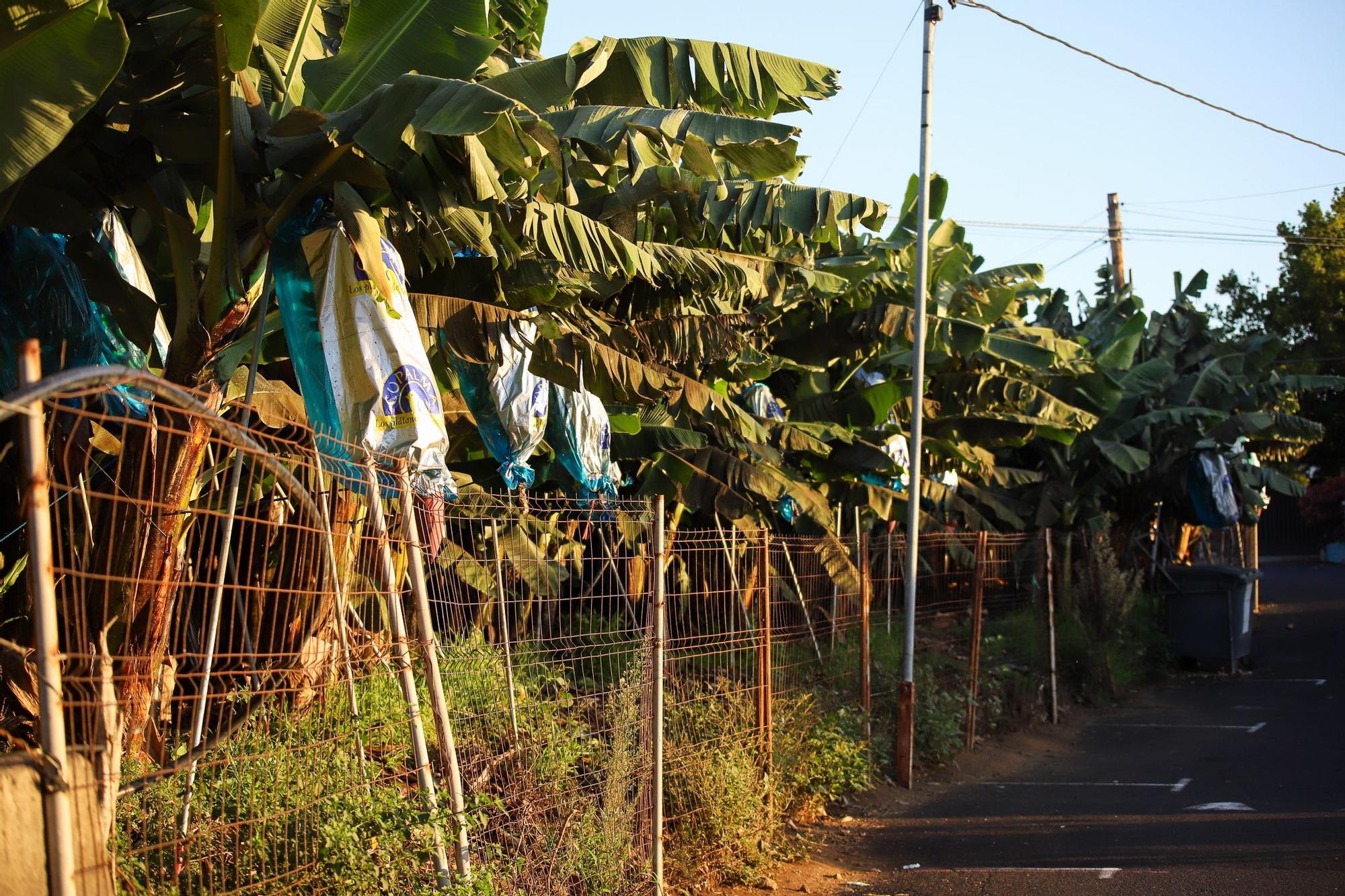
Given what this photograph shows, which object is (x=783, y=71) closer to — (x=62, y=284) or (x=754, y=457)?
(x=62, y=284)

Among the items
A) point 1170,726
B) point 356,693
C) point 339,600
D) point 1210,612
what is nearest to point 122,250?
point 356,693

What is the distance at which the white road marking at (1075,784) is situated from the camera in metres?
10.6

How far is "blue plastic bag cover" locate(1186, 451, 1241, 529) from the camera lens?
20.4m

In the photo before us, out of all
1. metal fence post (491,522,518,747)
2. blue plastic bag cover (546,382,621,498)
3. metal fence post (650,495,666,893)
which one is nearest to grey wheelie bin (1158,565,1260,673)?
blue plastic bag cover (546,382,621,498)

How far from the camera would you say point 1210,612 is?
60.8 ft

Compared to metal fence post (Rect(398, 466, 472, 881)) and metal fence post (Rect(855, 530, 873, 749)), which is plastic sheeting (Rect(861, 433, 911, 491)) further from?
metal fence post (Rect(398, 466, 472, 881))

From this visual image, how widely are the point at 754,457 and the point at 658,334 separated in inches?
111

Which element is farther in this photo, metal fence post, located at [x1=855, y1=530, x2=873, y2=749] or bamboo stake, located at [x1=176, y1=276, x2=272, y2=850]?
metal fence post, located at [x1=855, y1=530, x2=873, y2=749]

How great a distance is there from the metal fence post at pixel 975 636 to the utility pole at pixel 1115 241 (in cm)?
1408

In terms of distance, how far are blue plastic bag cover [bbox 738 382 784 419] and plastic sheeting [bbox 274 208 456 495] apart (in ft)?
25.4

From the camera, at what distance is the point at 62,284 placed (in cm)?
677

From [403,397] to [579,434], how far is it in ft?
13.2

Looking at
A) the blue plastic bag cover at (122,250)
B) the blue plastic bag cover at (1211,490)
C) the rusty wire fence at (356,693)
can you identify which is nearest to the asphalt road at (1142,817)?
the rusty wire fence at (356,693)

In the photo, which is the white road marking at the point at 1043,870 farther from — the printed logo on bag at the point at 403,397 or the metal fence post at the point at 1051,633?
the metal fence post at the point at 1051,633
